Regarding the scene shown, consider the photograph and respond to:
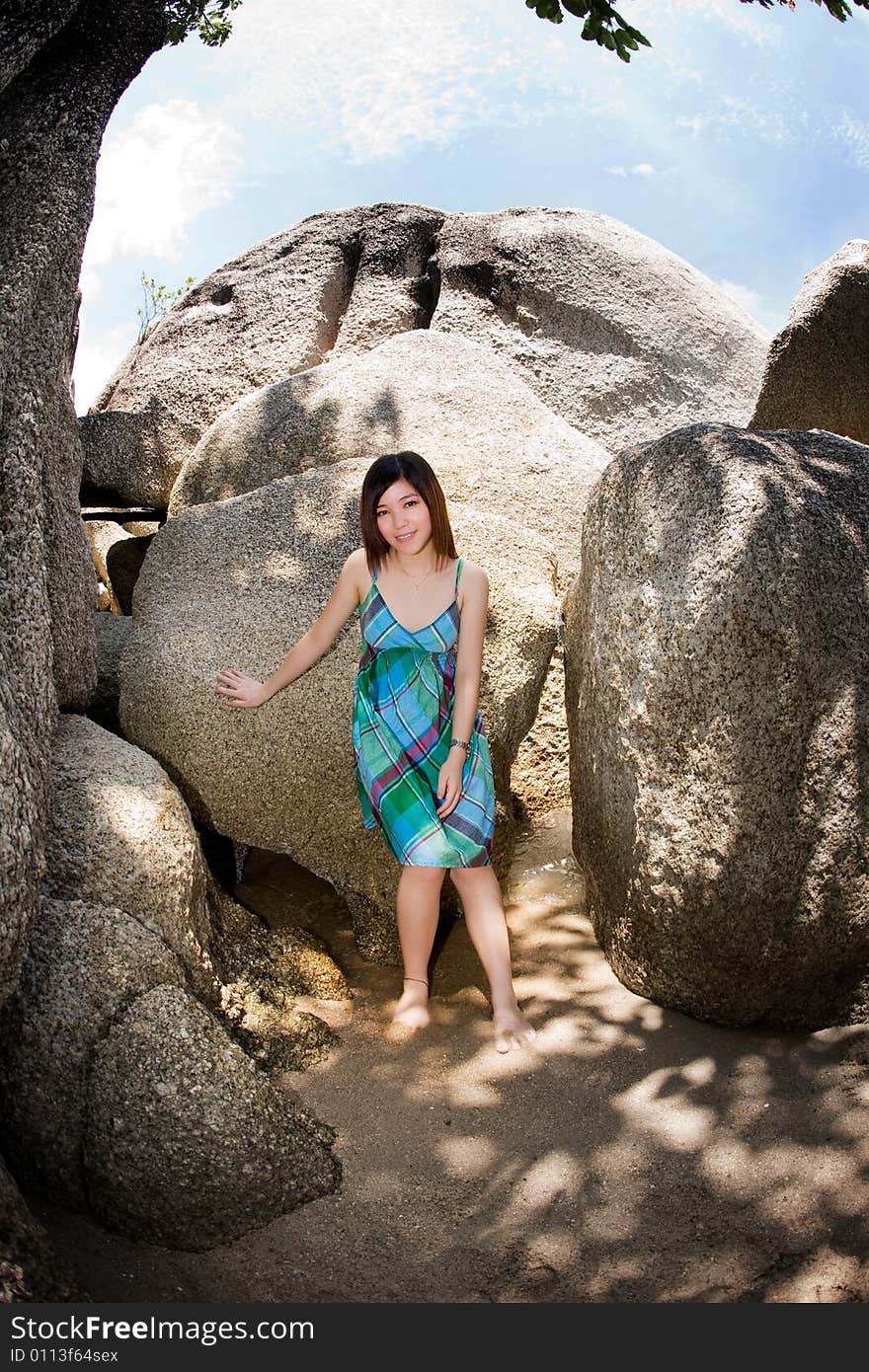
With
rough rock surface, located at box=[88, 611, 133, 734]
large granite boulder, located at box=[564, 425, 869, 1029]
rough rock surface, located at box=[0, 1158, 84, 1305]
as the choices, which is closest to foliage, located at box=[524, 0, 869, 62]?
large granite boulder, located at box=[564, 425, 869, 1029]

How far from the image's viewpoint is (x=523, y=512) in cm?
553

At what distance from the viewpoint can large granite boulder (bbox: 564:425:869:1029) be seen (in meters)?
3.78

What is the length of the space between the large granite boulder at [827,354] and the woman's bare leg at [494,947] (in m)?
4.47

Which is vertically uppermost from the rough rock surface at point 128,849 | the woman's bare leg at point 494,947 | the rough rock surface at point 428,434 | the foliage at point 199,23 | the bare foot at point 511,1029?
the foliage at point 199,23

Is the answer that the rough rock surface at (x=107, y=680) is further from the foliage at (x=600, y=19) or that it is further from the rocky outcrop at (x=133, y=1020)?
the foliage at (x=600, y=19)

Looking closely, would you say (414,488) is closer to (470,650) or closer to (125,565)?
(470,650)

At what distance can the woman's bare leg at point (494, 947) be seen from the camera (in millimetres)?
4086

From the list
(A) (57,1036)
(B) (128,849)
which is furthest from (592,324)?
(A) (57,1036)

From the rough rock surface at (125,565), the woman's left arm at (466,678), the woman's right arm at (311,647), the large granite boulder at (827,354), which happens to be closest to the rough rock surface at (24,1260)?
the woman's left arm at (466,678)

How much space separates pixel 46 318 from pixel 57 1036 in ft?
8.75

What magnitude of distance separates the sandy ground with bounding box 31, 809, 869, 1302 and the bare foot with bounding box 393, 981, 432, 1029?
61 mm

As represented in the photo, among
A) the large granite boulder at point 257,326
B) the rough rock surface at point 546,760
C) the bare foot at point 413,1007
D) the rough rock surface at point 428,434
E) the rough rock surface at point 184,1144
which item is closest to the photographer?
the rough rock surface at point 184,1144

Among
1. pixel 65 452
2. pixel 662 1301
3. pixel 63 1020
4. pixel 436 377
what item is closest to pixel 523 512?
pixel 436 377

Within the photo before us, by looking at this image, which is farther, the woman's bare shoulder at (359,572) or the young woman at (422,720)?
the woman's bare shoulder at (359,572)
